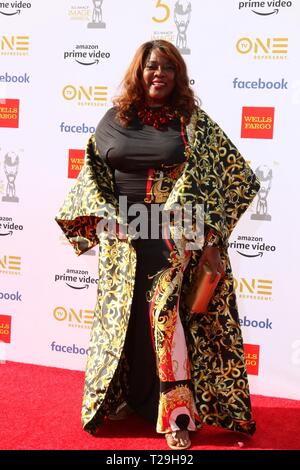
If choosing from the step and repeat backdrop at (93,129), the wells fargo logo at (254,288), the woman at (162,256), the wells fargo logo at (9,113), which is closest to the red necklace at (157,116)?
the woman at (162,256)

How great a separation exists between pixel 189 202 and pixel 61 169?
1.40 m

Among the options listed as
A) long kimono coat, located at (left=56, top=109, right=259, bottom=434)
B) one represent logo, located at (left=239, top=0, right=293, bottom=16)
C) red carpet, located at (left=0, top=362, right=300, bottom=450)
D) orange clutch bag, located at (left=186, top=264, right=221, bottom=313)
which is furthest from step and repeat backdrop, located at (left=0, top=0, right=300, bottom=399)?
orange clutch bag, located at (left=186, top=264, right=221, bottom=313)

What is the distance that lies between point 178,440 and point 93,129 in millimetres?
1908

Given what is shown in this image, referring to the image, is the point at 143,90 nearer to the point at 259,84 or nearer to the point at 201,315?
the point at 259,84

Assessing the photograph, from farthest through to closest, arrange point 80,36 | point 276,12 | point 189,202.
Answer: point 80,36
point 276,12
point 189,202

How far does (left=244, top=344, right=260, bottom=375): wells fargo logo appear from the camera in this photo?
3.81 meters

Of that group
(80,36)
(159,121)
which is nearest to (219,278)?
(159,121)

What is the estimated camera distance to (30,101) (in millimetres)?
4047

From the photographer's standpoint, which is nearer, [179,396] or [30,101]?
[179,396]

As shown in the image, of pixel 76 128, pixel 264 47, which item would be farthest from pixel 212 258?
pixel 76 128

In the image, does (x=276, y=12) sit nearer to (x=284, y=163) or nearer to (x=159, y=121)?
(x=284, y=163)

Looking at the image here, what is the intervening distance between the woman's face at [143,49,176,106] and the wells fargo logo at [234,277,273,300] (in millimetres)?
1313

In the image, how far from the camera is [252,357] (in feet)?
12.5

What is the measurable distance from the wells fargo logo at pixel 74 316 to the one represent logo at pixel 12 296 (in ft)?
0.85
